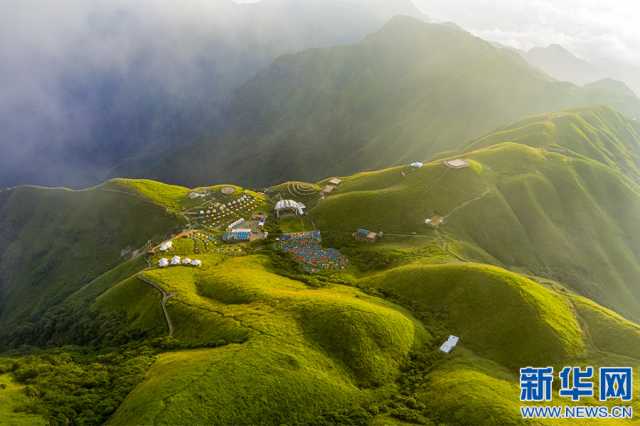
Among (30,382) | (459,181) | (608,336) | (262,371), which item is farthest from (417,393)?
(459,181)

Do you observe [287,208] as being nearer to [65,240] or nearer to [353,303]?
[353,303]

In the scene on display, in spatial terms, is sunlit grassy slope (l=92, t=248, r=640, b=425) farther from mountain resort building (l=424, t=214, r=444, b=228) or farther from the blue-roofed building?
mountain resort building (l=424, t=214, r=444, b=228)

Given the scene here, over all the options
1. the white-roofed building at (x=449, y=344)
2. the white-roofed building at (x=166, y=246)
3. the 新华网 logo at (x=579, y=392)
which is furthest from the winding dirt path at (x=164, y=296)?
the 新华网 logo at (x=579, y=392)

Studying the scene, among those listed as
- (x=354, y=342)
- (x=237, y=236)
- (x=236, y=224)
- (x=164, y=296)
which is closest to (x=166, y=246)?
(x=237, y=236)

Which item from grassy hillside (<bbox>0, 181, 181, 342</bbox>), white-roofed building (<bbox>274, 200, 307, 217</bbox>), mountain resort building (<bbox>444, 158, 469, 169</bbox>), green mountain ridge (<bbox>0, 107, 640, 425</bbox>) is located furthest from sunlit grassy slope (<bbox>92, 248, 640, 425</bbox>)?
mountain resort building (<bbox>444, 158, 469, 169</bbox>)

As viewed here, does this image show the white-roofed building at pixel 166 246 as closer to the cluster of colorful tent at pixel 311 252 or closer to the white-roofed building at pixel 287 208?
the cluster of colorful tent at pixel 311 252
